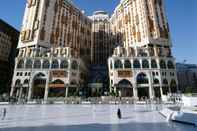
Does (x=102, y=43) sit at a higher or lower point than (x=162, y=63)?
higher

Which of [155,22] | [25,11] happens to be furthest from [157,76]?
[25,11]

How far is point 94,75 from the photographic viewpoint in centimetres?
9750

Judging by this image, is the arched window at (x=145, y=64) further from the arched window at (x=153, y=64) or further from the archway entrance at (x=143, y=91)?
the archway entrance at (x=143, y=91)

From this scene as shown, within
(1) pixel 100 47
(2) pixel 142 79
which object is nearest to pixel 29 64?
(1) pixel 100 47

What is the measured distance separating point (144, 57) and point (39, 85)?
1927 inches

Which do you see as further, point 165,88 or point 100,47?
point 100,47

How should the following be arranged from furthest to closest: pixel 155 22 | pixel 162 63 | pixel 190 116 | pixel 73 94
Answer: pixel 155 22, pixel 162 63, pixel 73 94, pixel 190 116

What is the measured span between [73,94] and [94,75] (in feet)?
100

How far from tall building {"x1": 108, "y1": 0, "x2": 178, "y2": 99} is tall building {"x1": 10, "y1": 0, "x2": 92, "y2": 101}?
Answer: 65.7ft

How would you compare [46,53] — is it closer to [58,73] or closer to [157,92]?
[58,73]

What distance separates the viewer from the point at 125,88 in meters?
70.4

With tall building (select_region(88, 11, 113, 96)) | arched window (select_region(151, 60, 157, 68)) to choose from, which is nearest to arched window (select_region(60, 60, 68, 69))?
tall building (select_region(88, 11, 113, 96))

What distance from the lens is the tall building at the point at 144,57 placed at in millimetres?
70000

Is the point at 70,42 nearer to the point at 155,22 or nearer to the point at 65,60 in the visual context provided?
the point at 65,60
